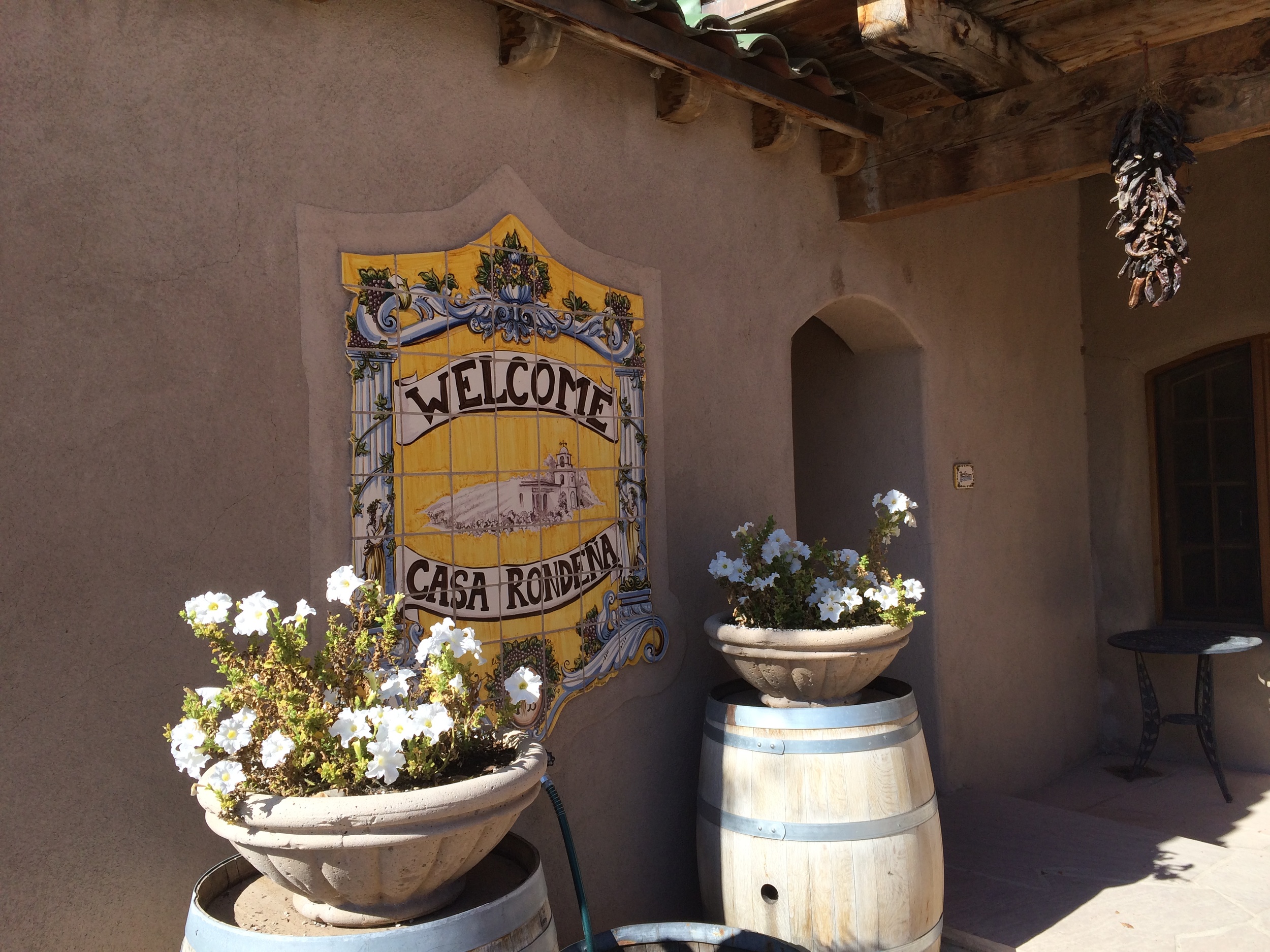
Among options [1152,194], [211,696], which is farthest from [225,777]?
[1152,194]

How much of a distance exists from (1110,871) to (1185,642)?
5.94 feet

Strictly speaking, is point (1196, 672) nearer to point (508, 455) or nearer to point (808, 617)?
point (808, 617)

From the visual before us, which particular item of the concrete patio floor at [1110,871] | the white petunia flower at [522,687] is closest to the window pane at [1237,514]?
the concrete patio floor at [1110,871]

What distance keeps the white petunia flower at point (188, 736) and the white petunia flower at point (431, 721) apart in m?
0.37

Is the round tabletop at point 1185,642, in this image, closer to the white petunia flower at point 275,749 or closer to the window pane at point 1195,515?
the window pane at point 1195,515

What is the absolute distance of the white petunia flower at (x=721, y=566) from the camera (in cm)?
319

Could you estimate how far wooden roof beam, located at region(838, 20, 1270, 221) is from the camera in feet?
10.1

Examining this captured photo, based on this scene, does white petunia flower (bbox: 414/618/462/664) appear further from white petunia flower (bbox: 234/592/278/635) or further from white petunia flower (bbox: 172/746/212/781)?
white petunia flower (bbox: 172/746/212/781)

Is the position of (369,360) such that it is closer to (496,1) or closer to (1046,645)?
(496,1)

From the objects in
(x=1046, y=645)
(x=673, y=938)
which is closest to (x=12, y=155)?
(x=673, y=938)

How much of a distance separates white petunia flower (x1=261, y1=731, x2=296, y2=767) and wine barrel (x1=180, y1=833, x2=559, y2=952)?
0.29 meters

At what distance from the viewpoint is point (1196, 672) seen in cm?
551

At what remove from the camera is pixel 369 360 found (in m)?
2.59

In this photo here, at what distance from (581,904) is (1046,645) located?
12.8ft
